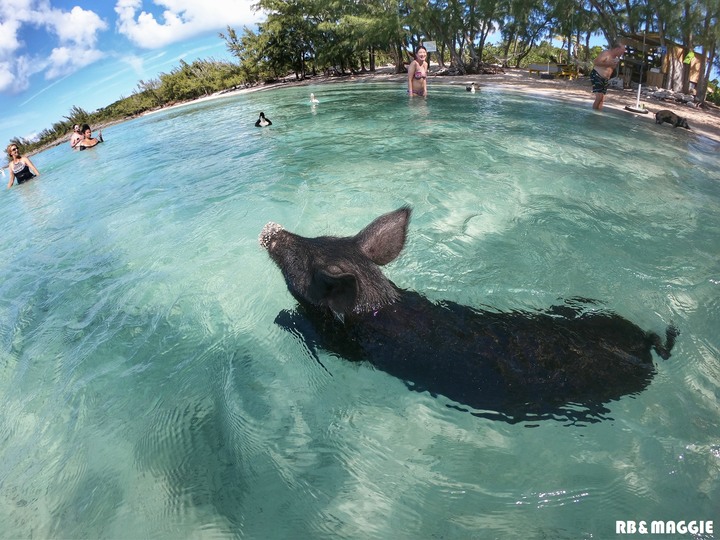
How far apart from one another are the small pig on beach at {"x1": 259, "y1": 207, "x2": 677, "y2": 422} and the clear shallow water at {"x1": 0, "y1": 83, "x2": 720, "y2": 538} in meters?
0.20

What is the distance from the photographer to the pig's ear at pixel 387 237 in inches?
131

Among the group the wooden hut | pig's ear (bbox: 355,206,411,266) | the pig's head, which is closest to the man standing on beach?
the wooden hut

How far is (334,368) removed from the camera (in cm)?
326

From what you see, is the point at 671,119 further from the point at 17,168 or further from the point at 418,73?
the point at 17,168

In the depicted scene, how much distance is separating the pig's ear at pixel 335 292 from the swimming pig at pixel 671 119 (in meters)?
14.5

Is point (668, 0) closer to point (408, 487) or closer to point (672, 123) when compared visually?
point (672, 123)

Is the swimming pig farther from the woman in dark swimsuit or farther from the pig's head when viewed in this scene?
the woman in dark swimsuit

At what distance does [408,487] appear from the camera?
8.09 ft

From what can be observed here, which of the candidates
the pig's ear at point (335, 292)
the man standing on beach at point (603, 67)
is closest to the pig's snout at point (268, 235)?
the pig's ear at point (335, 292)

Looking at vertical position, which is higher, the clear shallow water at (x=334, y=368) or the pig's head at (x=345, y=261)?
the pig's head at (x=345, y=261)

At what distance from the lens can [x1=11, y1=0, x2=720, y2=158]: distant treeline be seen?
2240 cm

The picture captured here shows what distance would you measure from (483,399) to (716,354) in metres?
2.14

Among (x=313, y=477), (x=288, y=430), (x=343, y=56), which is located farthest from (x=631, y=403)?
(x=343, y=56)

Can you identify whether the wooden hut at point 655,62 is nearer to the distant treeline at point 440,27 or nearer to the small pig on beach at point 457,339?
the distant treeline at point 440,27
